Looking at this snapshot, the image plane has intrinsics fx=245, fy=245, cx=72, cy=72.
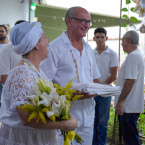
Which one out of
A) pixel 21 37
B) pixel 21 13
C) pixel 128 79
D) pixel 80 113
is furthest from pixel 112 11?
pixel 21 37

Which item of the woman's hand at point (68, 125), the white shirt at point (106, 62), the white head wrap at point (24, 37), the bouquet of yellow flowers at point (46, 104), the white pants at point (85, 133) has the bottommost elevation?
the white pants at point (85, 133)

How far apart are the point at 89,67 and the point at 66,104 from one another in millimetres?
1109

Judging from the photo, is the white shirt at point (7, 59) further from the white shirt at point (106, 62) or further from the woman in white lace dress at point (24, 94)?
the woman in white lace dress at point (24, 94)

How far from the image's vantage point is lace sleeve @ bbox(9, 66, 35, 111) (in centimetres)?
149

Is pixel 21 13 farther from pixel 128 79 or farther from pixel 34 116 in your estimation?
pixel 34 116

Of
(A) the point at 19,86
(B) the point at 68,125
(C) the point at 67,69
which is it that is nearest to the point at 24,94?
(A) the point at 19,86

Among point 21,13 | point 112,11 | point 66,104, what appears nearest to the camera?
point 66,104

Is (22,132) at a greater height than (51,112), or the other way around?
(51,112)

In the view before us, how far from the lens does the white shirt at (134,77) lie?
10.2 ft

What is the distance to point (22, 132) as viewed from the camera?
1.67 m

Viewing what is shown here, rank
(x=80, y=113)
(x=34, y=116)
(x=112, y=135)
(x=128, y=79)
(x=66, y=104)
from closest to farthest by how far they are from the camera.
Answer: (x=34, y=116) < (x=66, y=104) < (x=80, y=113) < (x=128, y=79) < (x=112, y=135)

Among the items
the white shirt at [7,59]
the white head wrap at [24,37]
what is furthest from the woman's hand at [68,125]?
the white shirt at [7,59]

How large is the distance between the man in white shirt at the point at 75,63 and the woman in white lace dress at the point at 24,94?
2.04ft

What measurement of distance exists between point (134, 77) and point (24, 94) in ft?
6.39
